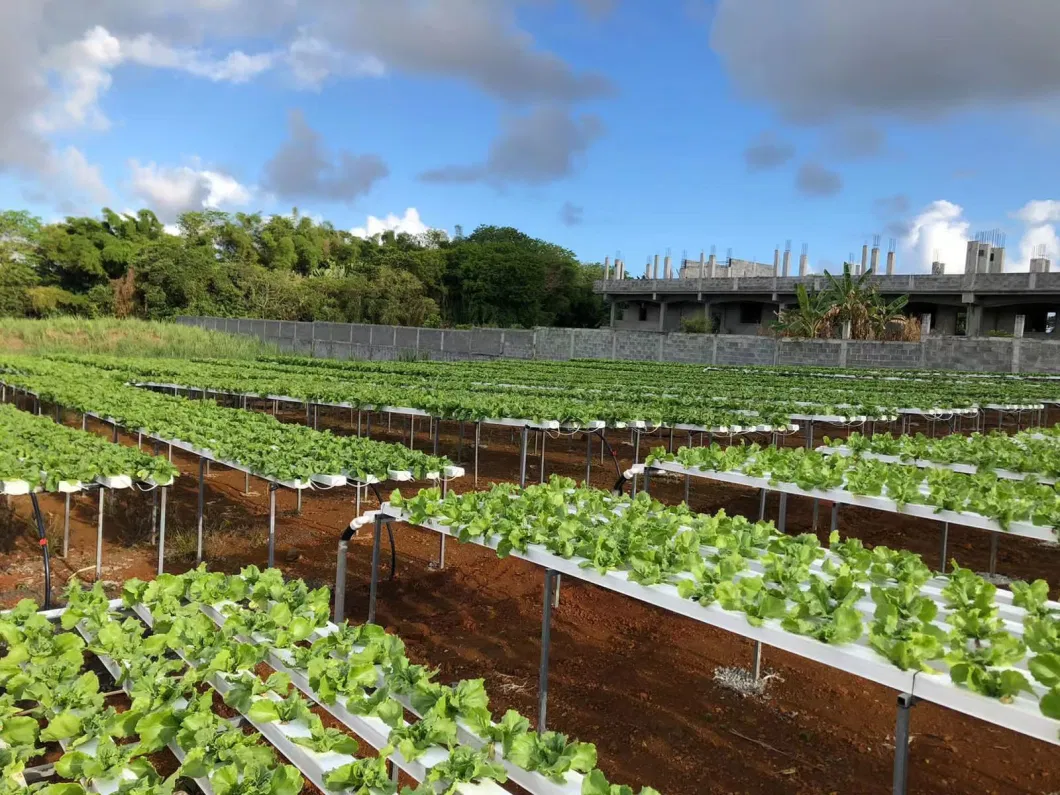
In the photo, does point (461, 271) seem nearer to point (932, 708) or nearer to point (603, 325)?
point (603, 325)

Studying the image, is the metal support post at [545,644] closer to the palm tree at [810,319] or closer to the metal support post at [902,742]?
the metal support post at [902,742]

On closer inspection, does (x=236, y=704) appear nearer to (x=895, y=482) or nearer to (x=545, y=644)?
(x=545, y=644)

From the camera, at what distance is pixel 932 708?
4.05 m

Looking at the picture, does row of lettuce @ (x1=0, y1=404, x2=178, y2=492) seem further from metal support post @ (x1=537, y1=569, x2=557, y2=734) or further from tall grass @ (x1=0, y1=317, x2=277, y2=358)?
tall grass @ (x1=0, y1=317, x2=277, y2=358)

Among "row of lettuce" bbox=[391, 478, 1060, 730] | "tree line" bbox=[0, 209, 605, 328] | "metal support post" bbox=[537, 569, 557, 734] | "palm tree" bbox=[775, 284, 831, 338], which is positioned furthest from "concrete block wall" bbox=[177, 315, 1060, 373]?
"metal support post" bbox=[537, 569, 557, 734]

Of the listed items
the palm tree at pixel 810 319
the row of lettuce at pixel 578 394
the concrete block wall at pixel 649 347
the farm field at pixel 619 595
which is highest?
the palm tree at pixel 810 319

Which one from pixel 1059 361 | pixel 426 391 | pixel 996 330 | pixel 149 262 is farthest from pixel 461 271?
pixel 426 391

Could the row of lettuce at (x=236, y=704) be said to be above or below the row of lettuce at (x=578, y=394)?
below

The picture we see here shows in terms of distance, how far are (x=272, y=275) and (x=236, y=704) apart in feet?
141

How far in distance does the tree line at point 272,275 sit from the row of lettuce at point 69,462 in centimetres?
3342

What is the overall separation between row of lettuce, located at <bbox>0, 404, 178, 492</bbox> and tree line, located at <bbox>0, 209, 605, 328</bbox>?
33424mm

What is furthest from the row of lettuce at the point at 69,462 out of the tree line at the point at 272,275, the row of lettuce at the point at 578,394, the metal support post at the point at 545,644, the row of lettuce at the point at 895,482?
the tree line at the point at 272,275

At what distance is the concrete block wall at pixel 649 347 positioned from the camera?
22.3m

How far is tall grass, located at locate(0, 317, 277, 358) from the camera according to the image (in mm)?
22594
